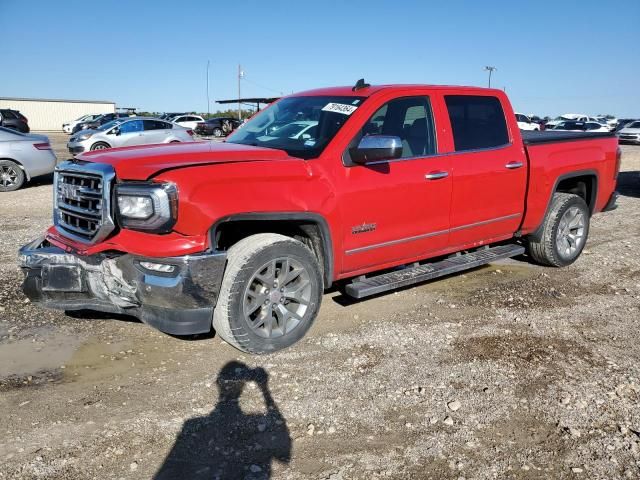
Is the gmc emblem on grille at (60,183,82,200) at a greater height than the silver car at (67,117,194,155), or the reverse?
the silver car at (67,117,194,155)

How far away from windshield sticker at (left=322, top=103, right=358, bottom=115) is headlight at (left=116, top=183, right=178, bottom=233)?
167cm

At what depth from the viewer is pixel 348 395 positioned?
341cm

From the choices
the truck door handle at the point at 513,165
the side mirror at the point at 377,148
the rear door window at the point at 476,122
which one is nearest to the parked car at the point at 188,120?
the rear door window at the point at 476,122

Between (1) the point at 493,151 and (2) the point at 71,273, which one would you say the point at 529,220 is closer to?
(1) the point at 493,151

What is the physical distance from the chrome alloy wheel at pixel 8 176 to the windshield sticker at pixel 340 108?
377 inches

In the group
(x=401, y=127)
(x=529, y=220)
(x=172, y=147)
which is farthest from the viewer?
(x=529, y=220)

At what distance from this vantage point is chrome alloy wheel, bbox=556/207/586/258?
20.1 feet

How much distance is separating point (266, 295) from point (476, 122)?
271cm

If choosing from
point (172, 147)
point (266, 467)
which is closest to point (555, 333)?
point (266, 467)

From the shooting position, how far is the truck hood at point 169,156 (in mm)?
3494

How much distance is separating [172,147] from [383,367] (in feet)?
7.56

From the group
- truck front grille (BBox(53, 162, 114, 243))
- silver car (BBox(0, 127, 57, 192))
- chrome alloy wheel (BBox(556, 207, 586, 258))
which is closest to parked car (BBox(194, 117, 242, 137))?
silver car (BBox(0, 127, 57, 192))

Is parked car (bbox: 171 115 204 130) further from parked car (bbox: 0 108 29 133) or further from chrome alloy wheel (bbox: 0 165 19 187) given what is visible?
chrome alloy wheel (bbox: 0 165 19 187)

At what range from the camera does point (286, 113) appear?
4.96m
